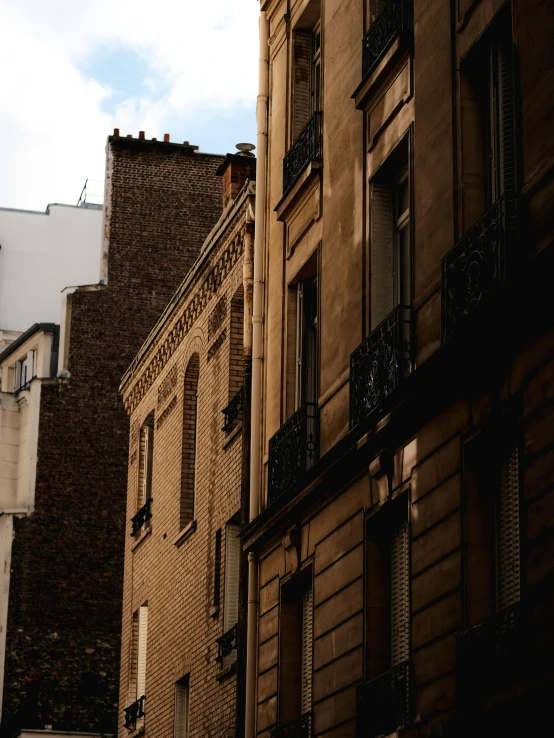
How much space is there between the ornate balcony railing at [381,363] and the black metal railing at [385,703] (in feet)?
8.17

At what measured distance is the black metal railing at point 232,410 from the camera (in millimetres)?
21578

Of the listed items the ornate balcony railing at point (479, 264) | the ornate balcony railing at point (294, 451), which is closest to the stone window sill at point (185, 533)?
the ornate balcony railing at point (294, 451)

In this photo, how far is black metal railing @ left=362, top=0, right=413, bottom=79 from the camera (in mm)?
15375

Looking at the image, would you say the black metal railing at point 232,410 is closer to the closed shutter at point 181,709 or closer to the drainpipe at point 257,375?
the drainpipe at point 257,375

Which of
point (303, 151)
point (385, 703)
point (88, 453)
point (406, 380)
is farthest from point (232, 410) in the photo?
point (88, 453)

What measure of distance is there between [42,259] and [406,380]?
36209 mm

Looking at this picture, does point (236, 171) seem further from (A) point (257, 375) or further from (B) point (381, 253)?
(B) point (381, 253)

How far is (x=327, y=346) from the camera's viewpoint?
55.0 ft

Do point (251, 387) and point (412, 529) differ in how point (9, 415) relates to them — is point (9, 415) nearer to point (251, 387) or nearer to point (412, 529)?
point (251, 387)

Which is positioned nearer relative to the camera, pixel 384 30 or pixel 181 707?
pixel 384 30

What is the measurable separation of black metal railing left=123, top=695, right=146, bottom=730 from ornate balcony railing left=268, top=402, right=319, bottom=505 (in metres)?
8.55

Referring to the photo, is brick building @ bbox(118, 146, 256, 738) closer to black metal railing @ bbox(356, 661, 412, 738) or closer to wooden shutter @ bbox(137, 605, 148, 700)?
wooden shutter @ bbox(137, 605, 148, 700)

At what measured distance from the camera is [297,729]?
16062mm

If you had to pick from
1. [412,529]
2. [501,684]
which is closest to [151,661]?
[412,529]
